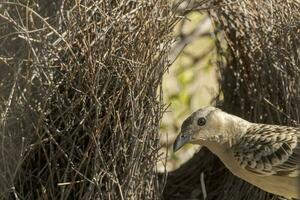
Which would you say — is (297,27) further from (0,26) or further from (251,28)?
(0,26)

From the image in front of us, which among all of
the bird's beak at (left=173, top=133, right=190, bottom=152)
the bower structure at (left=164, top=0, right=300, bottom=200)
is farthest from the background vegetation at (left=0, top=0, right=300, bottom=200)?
the bower structure at (left=164, top=0, right=300, bottom=200)

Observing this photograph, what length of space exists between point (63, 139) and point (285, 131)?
4.26 ft

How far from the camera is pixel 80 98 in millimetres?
4781

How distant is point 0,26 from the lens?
4859mm

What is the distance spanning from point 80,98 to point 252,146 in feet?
3.68

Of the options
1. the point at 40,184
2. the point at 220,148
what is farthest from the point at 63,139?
the point at 220,148

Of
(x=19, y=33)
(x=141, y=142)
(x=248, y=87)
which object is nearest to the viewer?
(x=19, y=33)

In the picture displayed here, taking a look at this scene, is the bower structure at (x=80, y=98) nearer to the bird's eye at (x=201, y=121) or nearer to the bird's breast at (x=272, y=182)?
the bird's eye at (x=201, y=121)

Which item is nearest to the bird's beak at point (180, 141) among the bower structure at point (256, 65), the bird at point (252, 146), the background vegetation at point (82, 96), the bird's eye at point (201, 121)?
the bird at point (252, 146)

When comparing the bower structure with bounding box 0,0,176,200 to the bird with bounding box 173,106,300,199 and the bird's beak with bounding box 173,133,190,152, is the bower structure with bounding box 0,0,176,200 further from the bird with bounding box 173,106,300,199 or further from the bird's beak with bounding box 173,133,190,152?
the bird with bounding box 173,106,300,199

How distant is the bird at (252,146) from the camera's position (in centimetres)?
512

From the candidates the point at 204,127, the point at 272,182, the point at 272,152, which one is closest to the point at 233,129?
the point at 204,127

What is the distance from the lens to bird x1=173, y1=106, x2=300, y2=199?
5.12m

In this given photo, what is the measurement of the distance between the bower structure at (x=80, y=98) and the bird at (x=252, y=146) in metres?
0.47
